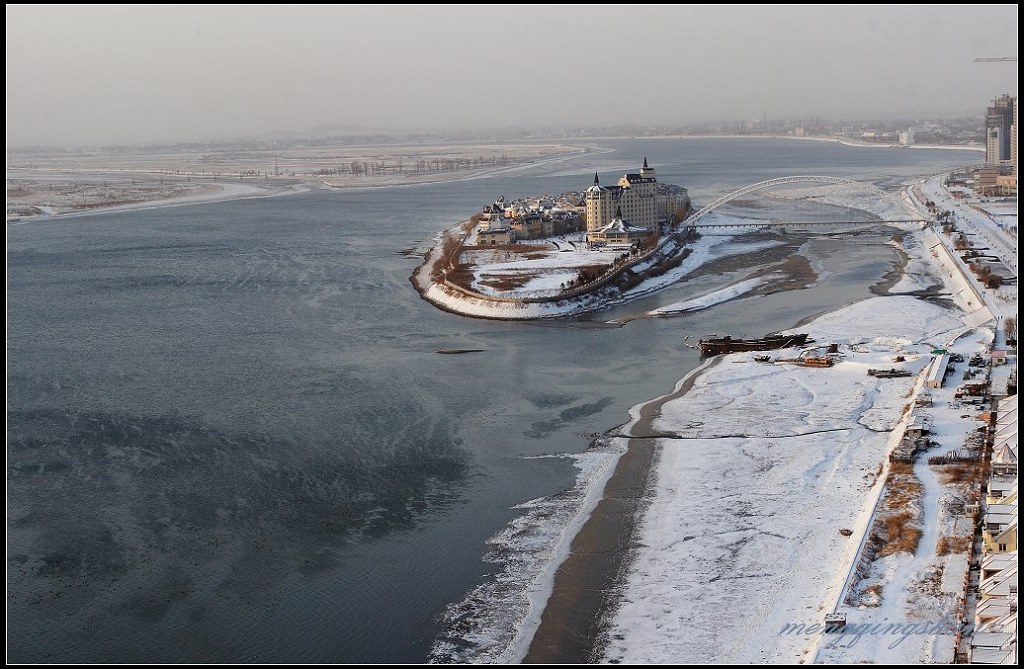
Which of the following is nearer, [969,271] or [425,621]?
[425,621]

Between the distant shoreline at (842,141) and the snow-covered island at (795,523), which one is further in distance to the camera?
the distant shoreline at (842,141)

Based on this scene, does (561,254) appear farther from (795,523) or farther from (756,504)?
(795,523)

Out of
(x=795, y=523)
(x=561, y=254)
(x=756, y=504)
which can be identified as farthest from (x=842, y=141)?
(x=795, y=523)

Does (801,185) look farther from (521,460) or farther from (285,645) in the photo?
(285,645)

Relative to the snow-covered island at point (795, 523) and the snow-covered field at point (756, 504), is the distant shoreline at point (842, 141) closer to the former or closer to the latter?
the snow-covered field at point (756, 504)

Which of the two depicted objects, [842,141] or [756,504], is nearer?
[756,504]

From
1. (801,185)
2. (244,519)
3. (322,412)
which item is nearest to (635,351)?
(322,412)

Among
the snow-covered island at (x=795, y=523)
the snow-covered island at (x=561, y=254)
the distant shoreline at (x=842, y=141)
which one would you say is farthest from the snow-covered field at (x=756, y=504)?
the distant shoreline at (x=842, y=141)

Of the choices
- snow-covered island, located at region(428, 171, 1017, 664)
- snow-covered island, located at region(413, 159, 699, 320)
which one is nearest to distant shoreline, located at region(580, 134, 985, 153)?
snow-covered island, located at region(413, 159, 699, 320)

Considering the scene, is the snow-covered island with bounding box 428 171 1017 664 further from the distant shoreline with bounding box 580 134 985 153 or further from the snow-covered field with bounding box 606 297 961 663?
the distant shoreline with bounding box 580 134 985 153

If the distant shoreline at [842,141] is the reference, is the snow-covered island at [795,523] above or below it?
below

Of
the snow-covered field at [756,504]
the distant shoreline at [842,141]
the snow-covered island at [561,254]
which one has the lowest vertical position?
the snow-covered field at [756,504]
